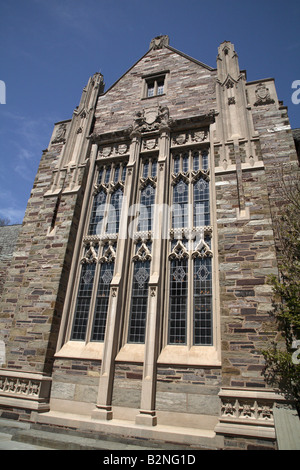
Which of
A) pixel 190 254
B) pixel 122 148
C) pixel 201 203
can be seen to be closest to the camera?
pixel 190 254

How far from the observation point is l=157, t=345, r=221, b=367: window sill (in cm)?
722

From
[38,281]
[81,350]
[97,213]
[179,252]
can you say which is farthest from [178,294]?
[38,281]

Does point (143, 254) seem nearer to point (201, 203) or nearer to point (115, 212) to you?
point (115, 212)

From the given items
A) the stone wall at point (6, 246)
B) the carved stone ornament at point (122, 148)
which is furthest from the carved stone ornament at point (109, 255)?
the stone wall at point (6, 246)

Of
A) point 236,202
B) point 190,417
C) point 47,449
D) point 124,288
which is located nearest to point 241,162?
point 236,202

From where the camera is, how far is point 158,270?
852cm

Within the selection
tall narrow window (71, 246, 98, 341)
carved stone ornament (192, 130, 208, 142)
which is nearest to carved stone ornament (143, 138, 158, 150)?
carved stone ornament (192, 130, 208, 142)

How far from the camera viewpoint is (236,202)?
27.7 ft

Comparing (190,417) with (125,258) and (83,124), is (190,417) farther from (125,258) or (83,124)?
(83,124)

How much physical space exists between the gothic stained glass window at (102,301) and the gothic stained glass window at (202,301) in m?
2.76

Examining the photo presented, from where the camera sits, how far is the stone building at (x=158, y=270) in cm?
689

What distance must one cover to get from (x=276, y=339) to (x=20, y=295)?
759 centimetres

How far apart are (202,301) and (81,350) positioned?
12.5ft

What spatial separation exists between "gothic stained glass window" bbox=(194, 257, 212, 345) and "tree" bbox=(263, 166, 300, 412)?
1749 millimetres
